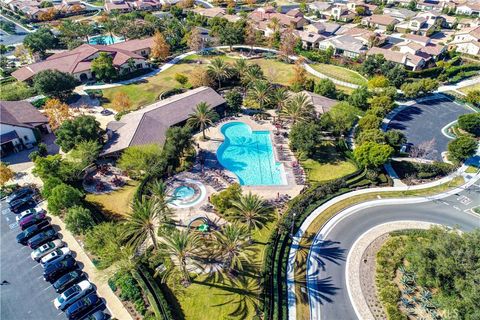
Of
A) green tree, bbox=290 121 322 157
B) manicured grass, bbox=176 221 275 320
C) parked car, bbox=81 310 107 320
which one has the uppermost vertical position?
green tree, bbox=290 121 322 157

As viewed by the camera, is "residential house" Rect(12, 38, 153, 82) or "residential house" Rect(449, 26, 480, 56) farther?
"residential house" Rect(449, 26, 480, 56)

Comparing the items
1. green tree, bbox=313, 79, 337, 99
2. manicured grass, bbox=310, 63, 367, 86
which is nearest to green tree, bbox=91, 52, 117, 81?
green tree, bbox=313, 79, 337, 99

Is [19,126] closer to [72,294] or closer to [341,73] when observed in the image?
[72,294]

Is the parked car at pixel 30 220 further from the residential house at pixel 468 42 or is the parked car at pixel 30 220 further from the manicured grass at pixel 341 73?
the residential house at pixel 468 42

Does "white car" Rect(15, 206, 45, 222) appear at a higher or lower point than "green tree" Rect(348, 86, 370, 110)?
lower

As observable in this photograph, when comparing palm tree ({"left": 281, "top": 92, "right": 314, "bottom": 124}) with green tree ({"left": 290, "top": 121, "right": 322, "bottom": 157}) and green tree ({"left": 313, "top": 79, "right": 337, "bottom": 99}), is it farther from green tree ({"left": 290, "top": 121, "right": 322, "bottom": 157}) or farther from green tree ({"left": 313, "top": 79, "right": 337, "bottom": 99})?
green tree ({"left": 313, "top": 79, "right": 337, "bottom": 99})

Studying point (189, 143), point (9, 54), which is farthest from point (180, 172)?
point (9, 54)
